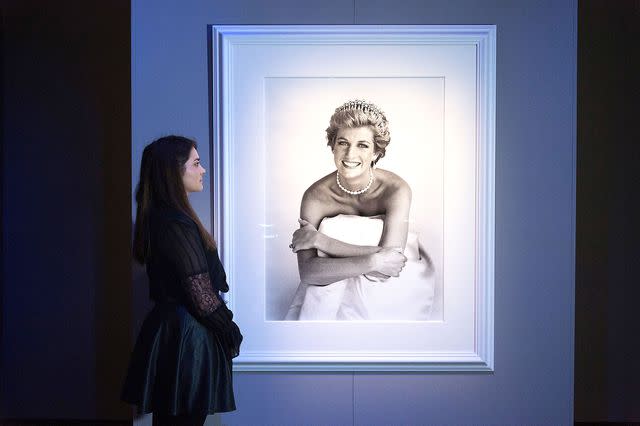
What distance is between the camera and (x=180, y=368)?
7.91 feet

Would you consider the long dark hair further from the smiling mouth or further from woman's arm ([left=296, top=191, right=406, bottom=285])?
the smiling mouth

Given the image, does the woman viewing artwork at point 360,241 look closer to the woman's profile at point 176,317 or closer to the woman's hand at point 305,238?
the woman's hand at point 305,238

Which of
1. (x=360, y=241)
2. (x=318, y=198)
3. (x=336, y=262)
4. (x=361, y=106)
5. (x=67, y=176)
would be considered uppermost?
(x=361, y=106)

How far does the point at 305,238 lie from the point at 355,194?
0.32 m

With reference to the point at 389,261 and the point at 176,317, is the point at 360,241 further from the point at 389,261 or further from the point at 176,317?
the point at 176,317

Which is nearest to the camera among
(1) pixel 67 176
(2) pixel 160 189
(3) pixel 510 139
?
(2) pixel 160 189

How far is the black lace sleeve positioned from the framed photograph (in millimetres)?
550

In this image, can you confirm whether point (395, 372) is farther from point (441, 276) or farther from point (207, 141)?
point (207, 141)

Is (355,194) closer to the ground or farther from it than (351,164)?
closer to the ground

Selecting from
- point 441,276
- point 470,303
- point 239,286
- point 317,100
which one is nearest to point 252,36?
point 317,100

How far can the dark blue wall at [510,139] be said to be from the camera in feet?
9.64

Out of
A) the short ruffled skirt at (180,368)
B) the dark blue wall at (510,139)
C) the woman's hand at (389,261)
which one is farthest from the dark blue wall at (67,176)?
the woman's hand at (389,261)

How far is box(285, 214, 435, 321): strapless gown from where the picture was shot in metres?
2.97

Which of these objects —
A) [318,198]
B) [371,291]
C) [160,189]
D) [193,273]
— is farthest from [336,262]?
[160,189]
